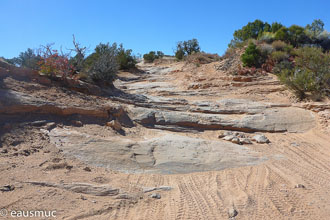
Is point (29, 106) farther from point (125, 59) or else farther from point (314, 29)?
point (314, 29)

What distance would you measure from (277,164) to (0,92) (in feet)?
18.2

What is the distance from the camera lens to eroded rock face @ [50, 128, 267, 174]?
4.00 meters

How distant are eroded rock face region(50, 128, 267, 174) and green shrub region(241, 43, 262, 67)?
8.24 m

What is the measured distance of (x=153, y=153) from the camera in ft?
14.7

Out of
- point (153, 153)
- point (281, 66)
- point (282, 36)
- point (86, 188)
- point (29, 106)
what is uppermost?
point (282, 36)

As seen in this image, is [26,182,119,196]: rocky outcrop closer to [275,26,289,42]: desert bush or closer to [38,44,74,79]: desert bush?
[38,44,74,79]: desert bush

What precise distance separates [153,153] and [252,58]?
9.71 m

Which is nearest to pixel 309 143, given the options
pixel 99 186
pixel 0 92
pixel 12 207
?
pixel 99 186

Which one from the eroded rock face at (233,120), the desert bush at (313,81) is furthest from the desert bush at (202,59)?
the eroded rock face at (233,120)

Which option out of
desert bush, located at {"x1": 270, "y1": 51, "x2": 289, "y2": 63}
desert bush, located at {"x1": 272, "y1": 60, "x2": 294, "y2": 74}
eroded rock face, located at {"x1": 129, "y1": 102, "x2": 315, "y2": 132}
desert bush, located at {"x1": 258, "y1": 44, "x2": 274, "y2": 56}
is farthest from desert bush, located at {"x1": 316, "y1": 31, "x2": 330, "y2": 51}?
eroded rock face, located at {"x1": 129, "y1": 102, "x2": 315, "y2": 132}

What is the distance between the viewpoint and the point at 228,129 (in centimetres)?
666

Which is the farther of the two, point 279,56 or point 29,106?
point 279,56

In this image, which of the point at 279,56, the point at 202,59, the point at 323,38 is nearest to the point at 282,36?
the point at 323,38

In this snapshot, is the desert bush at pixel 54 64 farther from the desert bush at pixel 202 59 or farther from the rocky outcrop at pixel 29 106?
the desert bush at pixel 202 59
